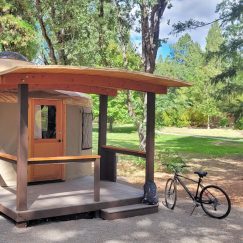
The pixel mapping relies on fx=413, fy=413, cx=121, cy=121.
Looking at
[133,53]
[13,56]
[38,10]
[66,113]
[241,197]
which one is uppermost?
[38,10]

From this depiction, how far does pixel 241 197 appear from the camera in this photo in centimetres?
941

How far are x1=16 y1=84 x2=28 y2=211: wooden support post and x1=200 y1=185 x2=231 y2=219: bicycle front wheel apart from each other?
3.02 metres

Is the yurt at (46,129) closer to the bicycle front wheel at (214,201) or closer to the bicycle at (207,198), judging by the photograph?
the bicycle at (207,198)

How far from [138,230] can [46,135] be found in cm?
405

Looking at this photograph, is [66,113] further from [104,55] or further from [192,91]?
[192,91]

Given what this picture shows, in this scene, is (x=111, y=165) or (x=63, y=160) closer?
(x=63, y=160)

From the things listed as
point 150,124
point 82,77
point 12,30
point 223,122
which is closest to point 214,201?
point 150,124

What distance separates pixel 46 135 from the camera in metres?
9.62

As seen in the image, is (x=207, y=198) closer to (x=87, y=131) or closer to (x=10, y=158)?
(x=10, y=158)

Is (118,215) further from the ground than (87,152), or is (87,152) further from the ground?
(87,152)

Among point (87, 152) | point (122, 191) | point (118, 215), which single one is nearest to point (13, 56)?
point (87, 152)

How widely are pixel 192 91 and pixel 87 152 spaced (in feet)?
101

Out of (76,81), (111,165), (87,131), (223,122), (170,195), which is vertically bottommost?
(170,195)

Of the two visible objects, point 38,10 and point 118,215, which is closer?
point 118,215
